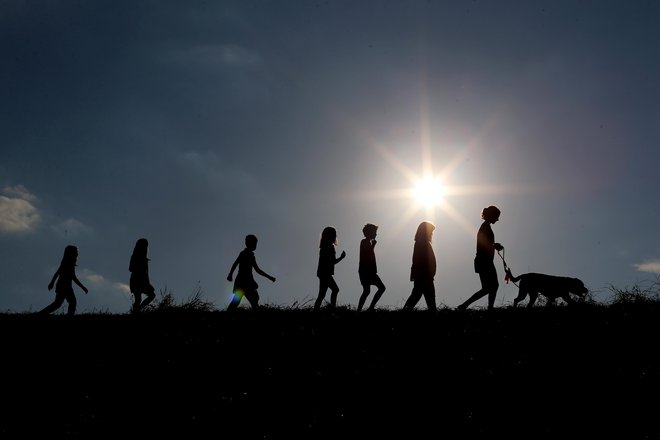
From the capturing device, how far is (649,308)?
1121 cm

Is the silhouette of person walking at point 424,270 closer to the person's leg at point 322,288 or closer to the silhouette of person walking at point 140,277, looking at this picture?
the person's leg at point 322,288

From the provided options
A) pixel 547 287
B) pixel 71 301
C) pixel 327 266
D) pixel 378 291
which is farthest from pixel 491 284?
pixel 71 301

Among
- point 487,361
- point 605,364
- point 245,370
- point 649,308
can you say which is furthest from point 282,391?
point 649,308

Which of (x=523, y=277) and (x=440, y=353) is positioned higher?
(x=523, y=277)

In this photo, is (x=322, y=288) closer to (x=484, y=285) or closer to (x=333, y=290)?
(x=333, y=290)

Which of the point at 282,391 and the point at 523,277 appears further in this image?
the point at 523,277

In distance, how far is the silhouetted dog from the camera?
13.0 metres

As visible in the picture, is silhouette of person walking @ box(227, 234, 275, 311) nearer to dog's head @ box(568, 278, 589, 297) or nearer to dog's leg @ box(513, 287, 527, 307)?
dog's leg @ box(513, 287, 527, 307)

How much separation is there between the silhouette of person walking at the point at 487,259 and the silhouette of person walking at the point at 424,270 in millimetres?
834

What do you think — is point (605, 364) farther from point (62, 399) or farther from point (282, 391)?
point (62, 399)

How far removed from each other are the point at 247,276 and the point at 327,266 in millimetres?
1962

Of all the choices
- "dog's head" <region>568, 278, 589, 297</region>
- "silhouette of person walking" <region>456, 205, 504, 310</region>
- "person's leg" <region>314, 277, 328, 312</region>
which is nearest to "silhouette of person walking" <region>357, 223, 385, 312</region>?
"person's leg" <region>314, 277, 328, 312</region>

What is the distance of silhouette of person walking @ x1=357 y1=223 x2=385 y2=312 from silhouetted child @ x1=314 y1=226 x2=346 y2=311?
52 cm

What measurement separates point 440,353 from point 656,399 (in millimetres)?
2814
